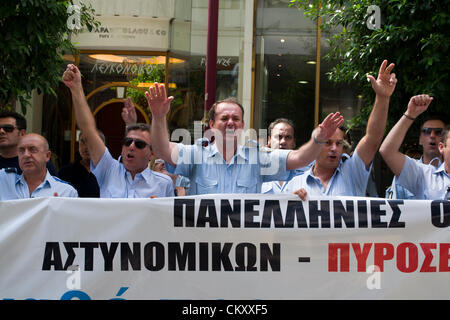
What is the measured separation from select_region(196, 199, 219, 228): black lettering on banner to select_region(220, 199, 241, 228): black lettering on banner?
44 mm

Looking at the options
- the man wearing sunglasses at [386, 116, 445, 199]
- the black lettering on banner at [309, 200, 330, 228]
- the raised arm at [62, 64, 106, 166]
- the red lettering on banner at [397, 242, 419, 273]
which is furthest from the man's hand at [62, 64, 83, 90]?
the man wearing sunglasses at [386, 116, 445, 199]

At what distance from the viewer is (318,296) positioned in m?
3.83

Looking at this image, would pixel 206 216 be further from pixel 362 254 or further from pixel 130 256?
pixel 362 254

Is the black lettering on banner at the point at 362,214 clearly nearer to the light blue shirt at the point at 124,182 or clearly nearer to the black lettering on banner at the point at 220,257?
the black lettering on banner at the point at 220,257

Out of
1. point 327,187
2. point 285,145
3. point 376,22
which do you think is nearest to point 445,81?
point 376,22

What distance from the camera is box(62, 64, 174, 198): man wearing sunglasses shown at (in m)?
4.46

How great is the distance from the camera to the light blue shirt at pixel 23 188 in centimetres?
440

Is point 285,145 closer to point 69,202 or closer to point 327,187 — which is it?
point 327,187

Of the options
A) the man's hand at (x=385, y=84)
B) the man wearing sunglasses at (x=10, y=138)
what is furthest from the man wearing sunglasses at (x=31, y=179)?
the man's hand at (x=385, y=84)

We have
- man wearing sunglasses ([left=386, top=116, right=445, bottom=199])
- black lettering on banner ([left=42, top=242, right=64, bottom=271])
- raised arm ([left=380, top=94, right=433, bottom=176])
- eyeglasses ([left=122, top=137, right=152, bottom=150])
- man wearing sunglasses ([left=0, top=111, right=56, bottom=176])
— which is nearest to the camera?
black lettering on banner ([left=42, top=242, right=64, bottom=271])

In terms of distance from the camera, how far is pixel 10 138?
5.53 m

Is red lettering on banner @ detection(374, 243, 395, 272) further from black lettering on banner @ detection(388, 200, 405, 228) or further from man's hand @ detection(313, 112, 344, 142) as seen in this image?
man's hand @ detection(313, 112, 344, 142)

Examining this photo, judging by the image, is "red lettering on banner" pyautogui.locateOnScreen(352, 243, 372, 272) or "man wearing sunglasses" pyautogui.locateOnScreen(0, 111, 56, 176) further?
"man wearing sunglasses" pyautogui.locateOnScreen(0, 111, 56, 176)

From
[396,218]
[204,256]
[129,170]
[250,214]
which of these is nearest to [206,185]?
[250,214]
